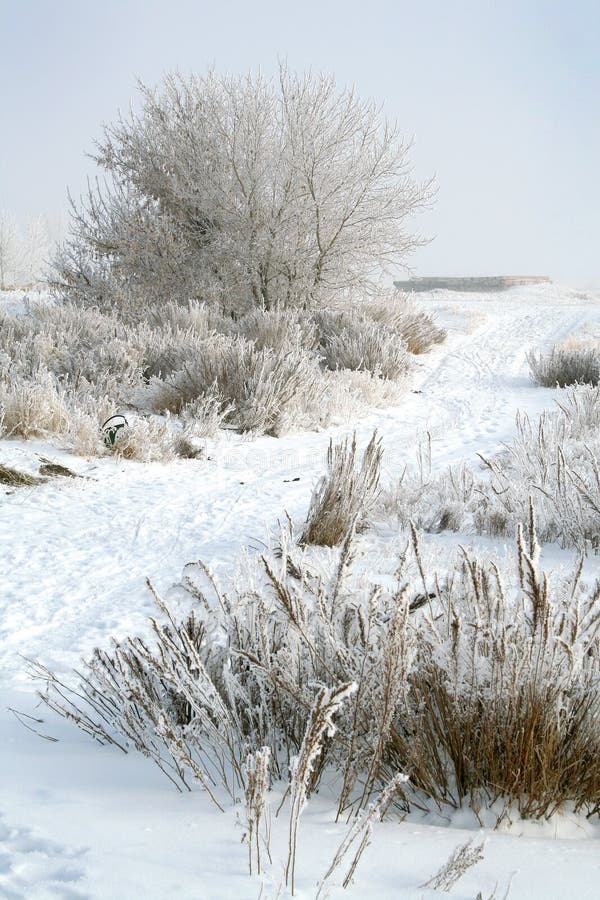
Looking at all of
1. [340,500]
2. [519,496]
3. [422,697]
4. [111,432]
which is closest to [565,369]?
[519,496]

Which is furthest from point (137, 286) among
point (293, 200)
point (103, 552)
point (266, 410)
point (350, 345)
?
point (103, 552)

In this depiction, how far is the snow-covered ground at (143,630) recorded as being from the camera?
4.09 feet

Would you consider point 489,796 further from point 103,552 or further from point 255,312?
point 255,312

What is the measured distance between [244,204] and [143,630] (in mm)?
10528

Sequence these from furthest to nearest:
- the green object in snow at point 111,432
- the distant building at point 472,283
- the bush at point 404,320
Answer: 1. the distant building at point 472,283
2. the bush at point 404,320
3. the green object in snow at point 111,432

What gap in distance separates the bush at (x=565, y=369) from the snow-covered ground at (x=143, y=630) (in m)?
2.32

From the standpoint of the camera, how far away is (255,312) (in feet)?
32.2

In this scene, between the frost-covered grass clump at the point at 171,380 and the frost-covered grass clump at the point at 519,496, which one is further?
the frost-covered grass clump at the point at 171,380

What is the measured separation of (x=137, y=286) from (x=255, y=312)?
4.13 metres

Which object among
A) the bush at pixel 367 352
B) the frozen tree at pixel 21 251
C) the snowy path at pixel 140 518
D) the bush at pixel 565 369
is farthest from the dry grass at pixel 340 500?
the frozen tree at pixel 21 251

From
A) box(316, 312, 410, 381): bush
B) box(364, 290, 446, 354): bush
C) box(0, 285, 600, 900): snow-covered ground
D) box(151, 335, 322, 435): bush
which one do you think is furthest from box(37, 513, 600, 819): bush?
box(364, 290, 446, 354): bush

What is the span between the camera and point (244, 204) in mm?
12188

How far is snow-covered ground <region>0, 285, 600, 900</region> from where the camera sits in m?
1.25

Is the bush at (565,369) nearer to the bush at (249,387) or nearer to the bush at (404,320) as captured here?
the bush at (404,320)
